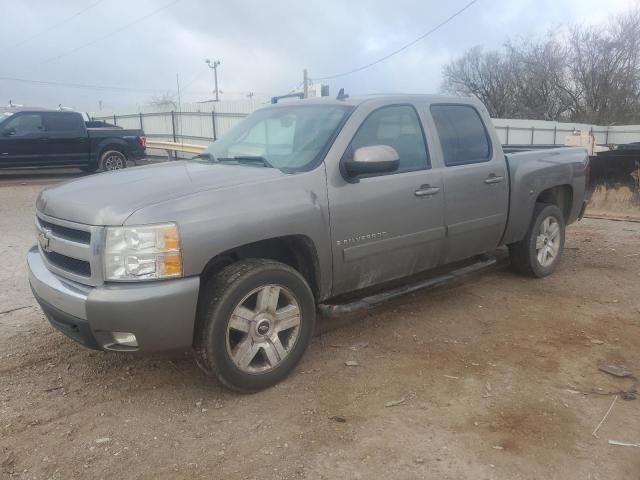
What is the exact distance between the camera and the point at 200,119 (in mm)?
23125

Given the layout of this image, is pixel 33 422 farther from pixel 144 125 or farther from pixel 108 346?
pixel 144 125

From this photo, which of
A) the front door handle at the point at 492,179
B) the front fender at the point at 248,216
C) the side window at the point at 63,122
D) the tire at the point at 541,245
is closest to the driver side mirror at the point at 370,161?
the front fender at the point at 248,216

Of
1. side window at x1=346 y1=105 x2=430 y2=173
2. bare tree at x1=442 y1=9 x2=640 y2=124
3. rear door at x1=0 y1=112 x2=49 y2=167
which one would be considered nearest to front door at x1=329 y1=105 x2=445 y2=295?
side window at x1=346 y1=105 x2=430 y2=173

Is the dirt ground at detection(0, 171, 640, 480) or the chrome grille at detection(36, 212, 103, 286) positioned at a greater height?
the chrome grille at detection(36, 212, 103, 286)

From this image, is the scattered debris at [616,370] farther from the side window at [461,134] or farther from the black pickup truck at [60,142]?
the black pickup truck at [60,142]

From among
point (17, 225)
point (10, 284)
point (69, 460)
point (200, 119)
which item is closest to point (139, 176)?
point (69, 460)

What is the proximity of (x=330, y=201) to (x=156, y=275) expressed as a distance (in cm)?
127

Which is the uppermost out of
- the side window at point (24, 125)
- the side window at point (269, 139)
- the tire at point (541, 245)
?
the side window at point (24, 125)

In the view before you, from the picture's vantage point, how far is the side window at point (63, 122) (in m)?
→ 15.0

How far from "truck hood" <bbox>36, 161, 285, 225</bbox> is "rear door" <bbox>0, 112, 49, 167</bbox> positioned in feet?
40.9

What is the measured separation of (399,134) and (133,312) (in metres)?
2.45

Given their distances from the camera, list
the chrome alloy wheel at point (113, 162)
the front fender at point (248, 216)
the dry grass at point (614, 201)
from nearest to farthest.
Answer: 1. the front fender at point (248, 216)
2. the dry grass at point (614, 201)
3. the chrome alloy wheel at point (113, 162)

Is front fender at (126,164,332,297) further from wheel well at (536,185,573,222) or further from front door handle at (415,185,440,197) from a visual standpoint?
wheel well at (536,185,573,222)

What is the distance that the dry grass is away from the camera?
11.2m
